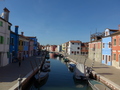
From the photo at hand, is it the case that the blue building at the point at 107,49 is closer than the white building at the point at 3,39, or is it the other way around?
the white building at the point at 3,39

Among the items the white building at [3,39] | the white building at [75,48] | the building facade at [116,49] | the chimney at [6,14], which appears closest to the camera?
the white building at [3,39]

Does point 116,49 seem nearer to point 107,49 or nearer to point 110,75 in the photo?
point 107,49

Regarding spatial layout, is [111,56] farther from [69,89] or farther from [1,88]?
[1,88]

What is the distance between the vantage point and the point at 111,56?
24891 mm

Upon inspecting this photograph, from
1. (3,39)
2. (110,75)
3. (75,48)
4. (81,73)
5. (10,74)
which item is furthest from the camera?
(75,48)

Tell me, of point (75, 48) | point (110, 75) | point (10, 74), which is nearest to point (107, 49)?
point (110, 75)

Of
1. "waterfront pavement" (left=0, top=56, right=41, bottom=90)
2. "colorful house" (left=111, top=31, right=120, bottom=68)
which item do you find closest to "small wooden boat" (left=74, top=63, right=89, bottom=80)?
"waterfront pavement" (left=0, top=56, right=41, bottom=90)

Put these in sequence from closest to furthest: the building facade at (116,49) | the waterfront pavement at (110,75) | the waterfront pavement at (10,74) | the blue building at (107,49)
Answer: the waterfront pavement at (10,74) → the waterfront pavement at (110,75) → the building facade at (116,49) → the blue building at (107,49)

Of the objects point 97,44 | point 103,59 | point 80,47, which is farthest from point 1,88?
point 80,47

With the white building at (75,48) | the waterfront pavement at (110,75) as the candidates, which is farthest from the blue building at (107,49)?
the white building at (75,48)

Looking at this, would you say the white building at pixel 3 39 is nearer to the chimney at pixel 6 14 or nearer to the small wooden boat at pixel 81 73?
the chimney at pixel 6 14

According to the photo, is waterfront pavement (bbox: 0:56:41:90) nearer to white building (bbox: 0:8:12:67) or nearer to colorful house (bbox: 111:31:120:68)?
white building (bbox: 0:8:12:67)

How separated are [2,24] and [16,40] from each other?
815cm

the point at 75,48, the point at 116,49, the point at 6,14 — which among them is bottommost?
the point at 116,49
